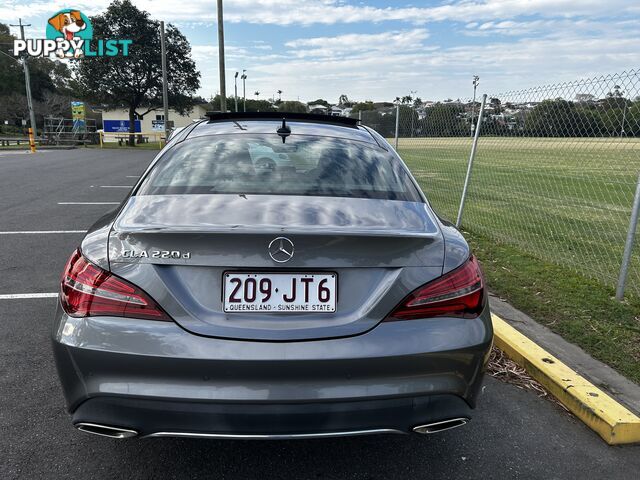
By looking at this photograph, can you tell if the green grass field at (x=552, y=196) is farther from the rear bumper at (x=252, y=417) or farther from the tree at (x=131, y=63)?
the tree at (x=131, y=63)

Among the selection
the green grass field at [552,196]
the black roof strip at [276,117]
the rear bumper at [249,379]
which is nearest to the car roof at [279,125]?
the black roof strip at [276,117]

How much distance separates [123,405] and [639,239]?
7.65 m

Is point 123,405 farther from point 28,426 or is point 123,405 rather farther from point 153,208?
point 28,426

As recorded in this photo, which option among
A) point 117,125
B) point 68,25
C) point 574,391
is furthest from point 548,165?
point 117,125

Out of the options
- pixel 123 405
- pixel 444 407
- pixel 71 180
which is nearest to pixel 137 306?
pixel 123 405

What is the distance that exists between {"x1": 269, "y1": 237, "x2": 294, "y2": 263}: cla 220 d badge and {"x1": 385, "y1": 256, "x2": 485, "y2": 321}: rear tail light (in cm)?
45

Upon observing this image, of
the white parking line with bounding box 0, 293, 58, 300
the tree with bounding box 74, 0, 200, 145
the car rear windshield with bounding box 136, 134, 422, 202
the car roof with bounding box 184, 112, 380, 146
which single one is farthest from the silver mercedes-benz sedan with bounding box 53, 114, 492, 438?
the tree with bounding box 74, 0, 200, 145

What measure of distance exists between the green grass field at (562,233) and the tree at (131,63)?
34.8m

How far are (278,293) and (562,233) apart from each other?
691cm

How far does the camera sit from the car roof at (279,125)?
3.02 m

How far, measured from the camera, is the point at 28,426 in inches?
103

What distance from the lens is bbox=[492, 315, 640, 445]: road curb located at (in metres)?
2.65

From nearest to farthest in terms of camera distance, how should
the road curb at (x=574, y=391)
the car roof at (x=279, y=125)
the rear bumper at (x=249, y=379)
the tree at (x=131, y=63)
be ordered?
the rear bumper at (x=249, y=379) < the road curb at (x=574, y=391) < the car roof at (x=279, y=125) < the tree at (x=131, y=63)

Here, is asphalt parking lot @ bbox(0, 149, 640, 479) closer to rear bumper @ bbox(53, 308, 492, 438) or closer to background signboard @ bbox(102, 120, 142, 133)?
rear bumper @ bbox(53, 308, 492, 438)
